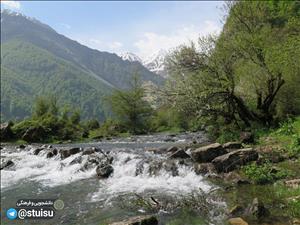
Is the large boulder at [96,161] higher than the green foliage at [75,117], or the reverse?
the green foliage at [75,117]

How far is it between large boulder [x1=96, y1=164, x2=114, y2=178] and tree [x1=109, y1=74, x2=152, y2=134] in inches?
1996

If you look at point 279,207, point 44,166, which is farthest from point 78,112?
point 279,207

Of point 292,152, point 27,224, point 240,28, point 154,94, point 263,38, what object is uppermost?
point 240,28

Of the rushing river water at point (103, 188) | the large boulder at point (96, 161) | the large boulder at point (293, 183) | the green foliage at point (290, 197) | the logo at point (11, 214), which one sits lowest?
the logo at point (11, 214)

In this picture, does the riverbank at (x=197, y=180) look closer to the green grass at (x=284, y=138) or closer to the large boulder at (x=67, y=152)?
the green grass at (x=284, y=138)

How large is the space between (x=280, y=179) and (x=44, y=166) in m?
19.2

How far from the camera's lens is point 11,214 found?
48.6 feet

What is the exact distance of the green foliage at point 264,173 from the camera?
53.3 ft

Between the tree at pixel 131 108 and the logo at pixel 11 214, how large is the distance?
5782 centimetres

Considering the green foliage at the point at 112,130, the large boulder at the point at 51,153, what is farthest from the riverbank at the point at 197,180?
the green foliage at the point at 112,130

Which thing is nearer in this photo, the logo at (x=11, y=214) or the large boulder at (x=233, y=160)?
the logo at (x=11, y=214)

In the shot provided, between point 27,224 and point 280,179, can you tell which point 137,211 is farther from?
point 280,179

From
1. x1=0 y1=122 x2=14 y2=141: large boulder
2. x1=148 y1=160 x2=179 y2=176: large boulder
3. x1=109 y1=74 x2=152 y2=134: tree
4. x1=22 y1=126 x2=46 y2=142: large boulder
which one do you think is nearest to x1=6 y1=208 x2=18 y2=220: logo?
x1=148 y1=160 x2=179 y2=176: large boulder

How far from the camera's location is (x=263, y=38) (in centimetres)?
2794
